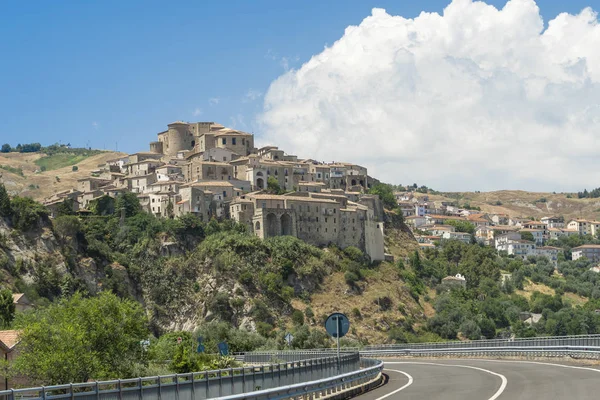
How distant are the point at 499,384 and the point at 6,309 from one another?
53450 mm

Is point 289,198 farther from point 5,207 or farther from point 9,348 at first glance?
point 9,348

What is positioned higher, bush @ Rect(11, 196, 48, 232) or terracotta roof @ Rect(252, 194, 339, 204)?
terracotta roof @ Rect(252, 194, 339, 204)

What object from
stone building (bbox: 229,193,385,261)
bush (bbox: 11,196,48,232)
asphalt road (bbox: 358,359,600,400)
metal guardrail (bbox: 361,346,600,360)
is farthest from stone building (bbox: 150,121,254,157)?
asphalt road (bbox: 358,359,600,400)

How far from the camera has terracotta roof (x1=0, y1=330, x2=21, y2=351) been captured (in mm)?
50281

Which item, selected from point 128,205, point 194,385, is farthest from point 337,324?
point 128,205

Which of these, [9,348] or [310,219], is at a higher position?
[310,219]

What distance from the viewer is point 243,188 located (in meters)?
125

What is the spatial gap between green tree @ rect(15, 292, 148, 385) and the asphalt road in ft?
49.3

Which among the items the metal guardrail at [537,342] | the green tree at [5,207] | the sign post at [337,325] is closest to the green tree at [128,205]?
the green tree at [5,207]

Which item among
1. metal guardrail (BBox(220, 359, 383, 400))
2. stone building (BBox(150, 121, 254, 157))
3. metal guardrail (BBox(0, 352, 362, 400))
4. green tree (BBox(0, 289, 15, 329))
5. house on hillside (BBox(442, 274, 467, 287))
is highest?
stone building (BBox(150, 121, 254, 157))

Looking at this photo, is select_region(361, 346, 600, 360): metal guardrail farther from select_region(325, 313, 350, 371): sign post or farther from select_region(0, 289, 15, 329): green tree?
select_region(0, 289, 15, 329): green tree

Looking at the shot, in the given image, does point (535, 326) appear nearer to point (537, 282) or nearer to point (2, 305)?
point (537, 282)

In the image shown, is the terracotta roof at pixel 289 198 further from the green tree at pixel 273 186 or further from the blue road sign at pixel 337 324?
the blue road sign at pixel 337 324

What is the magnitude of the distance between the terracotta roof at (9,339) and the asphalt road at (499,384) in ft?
69.3
